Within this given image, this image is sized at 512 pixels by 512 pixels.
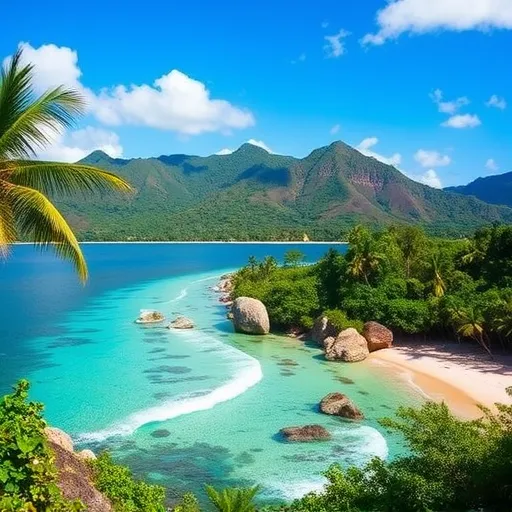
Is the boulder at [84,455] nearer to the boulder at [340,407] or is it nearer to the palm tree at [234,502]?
the palm tree at [234,502]

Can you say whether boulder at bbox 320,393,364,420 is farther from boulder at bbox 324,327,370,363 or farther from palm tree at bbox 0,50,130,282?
palm tree at bbox 0,50,130,282

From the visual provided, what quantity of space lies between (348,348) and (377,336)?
10.7 feet

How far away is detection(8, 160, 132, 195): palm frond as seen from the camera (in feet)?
28.3

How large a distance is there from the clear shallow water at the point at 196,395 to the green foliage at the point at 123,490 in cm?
586

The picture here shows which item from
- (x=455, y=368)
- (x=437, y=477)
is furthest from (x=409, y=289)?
(x=437, y=477)

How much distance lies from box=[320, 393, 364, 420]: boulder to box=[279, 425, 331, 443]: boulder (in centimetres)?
233

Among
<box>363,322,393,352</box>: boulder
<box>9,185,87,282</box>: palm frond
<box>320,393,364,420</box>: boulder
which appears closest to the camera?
<box>9,185,87,282</box>: palm frond

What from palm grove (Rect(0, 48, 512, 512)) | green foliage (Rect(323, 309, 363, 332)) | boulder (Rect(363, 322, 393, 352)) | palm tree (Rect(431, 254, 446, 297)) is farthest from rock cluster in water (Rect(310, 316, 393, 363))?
palm grove (Rect(0, 48, 512, 512))

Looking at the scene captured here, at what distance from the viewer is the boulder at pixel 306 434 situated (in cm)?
2086

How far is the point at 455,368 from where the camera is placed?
31156 mm

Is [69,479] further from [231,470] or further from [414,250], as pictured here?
[414,250]

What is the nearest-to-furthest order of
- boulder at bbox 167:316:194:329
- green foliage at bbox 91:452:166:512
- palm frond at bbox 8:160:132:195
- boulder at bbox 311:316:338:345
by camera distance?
palm frond at bbox 8:160:132:195 → green foliage at bbox 91:452:166:512 → boulder at bbox 311:316:338:345 → boulder at bbox 167:316:194:329

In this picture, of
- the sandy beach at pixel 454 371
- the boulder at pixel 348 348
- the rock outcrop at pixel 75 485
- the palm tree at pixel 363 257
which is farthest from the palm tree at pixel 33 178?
the palm tree at pixel 363 257

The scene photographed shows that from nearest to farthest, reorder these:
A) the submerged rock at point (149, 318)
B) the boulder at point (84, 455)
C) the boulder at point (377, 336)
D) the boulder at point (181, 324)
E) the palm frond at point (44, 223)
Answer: the palm frond at point (44, 223)
the boulder at point (84, 455)
the boulder at point (377, 336)
the boulder at point (181, 324)
the submerged rock at point (149, 318)
